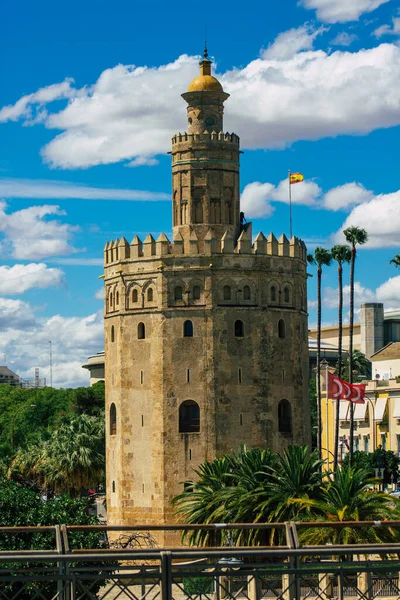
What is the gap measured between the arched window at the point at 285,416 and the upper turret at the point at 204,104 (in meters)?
13.9

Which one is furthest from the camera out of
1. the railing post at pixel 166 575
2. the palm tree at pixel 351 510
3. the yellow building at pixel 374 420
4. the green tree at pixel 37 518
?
the yellow building at pixel 374 420

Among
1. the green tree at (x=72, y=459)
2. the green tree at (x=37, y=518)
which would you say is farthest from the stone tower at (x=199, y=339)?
the green tree at (x=37, y=518)

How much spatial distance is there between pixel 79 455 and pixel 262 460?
26.6m

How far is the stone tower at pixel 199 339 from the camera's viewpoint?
59875 mm

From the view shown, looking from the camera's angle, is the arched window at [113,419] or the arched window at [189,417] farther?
the arched window at [113,419]

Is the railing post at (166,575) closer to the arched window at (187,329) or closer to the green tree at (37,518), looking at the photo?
the green tree at (37,518)

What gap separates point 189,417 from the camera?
60.1 m

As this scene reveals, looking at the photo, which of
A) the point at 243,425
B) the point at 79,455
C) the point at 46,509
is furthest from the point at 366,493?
the point at 79,455

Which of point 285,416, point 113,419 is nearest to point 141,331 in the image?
point 113,419

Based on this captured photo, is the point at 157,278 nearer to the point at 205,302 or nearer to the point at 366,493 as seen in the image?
the point at 205,302

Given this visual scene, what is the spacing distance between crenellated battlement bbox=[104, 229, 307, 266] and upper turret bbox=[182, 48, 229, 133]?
5.52m

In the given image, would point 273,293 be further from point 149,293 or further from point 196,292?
point 149,293

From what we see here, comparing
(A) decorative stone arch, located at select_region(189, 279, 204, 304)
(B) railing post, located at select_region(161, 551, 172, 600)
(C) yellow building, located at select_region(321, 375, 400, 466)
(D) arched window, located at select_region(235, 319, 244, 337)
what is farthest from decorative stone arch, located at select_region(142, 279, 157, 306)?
(B) railing post, located at select_region(161, 551, 172, 600)

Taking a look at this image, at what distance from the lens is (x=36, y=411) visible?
13225 centimetres
